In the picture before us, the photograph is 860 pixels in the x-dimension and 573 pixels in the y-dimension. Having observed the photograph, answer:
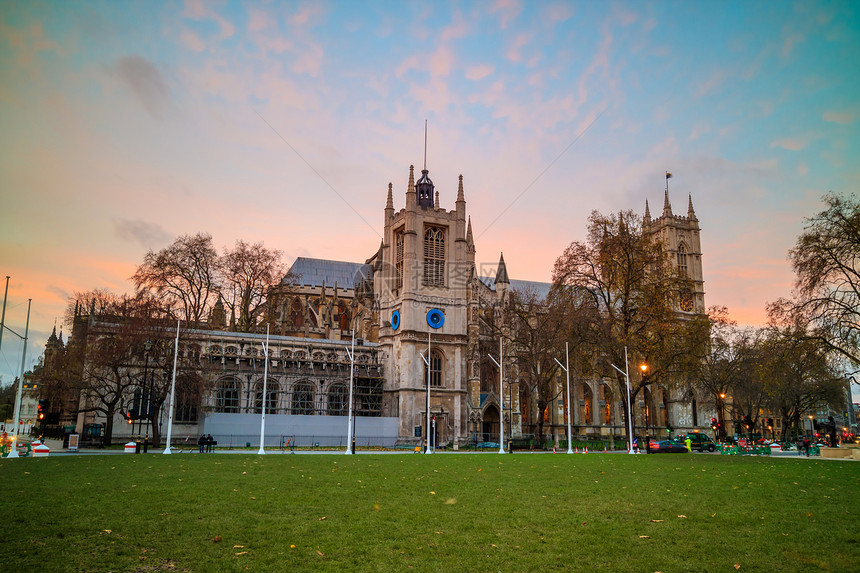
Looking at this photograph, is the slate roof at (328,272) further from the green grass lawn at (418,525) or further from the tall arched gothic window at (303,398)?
the green grass lawn at (418,525)

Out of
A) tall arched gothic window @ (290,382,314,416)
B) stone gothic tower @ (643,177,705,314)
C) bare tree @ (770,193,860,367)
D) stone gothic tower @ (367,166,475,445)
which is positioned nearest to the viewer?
bare tree @ (770,193,860,367)

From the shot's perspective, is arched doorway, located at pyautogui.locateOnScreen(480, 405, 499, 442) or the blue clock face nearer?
the blue clock face

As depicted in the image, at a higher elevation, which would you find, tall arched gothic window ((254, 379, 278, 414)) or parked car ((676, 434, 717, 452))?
tall arched gothic window ((254, 379, 278, 414))

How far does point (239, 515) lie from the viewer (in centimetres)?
1122

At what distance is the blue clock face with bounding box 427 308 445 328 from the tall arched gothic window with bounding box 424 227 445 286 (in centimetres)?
293

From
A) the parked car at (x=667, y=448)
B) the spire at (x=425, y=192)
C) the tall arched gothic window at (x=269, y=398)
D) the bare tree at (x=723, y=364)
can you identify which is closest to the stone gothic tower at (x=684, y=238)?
the bare tree at (x=723, y=364)

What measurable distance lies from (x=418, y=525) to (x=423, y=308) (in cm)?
5237

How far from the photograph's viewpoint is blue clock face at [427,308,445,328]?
63.1 meters

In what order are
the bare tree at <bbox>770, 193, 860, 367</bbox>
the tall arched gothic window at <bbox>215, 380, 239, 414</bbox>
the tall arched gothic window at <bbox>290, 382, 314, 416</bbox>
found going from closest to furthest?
the bare tree at <bbox>770, 193, 860, 367</bbox>, the tall arched gothic window at <bbox>215, 380, 239, 414</bbox>, the tall arched gothic window at <bbox>290, 382, 314, 416</bbox>

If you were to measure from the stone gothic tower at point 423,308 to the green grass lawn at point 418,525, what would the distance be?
42.5 m

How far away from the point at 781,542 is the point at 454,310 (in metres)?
54.8

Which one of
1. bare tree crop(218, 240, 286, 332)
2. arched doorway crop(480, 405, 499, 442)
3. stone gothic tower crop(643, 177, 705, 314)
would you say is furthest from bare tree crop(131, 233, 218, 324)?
stone gothic tower crop(643, 177, 705, 314)

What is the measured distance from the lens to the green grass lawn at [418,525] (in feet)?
A: 26.9

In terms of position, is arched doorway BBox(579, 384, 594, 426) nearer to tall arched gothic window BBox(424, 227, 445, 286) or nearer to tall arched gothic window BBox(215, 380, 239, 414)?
tall arched gothic window BBox(424, 227, 445, 286)
